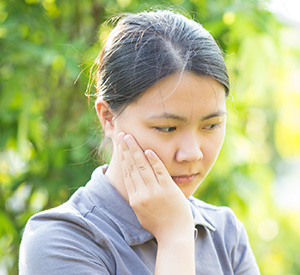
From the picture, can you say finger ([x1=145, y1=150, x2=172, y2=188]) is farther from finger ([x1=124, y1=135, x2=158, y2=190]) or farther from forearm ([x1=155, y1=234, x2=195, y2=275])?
forearm ([x1=155, y1=234, x2=195, y2=275])

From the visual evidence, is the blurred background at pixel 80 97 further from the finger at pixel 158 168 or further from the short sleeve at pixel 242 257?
the finger at pixel 158 168

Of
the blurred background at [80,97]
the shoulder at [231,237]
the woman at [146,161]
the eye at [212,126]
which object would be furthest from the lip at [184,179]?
the blurred background at [80,97]

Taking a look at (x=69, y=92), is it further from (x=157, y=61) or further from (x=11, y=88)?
(x=157, y=61)

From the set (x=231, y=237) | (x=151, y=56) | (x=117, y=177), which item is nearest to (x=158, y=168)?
(x=117, y=177)

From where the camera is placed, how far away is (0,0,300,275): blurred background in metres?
2.13

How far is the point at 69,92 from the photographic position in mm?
2721

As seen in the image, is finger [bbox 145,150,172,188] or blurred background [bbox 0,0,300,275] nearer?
finger [bbox 145,150,172,188]

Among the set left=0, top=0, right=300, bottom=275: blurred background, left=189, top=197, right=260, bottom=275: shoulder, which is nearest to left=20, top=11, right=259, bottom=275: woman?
left=189, top=197, right=260, bottom=275: shoulder

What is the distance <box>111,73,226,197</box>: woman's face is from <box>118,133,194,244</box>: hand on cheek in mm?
21

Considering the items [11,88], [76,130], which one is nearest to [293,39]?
[76,130]

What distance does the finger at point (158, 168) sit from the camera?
1152mm

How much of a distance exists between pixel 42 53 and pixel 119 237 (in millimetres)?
1135

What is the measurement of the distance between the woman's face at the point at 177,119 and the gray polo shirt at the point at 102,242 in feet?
0.55

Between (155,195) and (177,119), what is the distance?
182 mm
